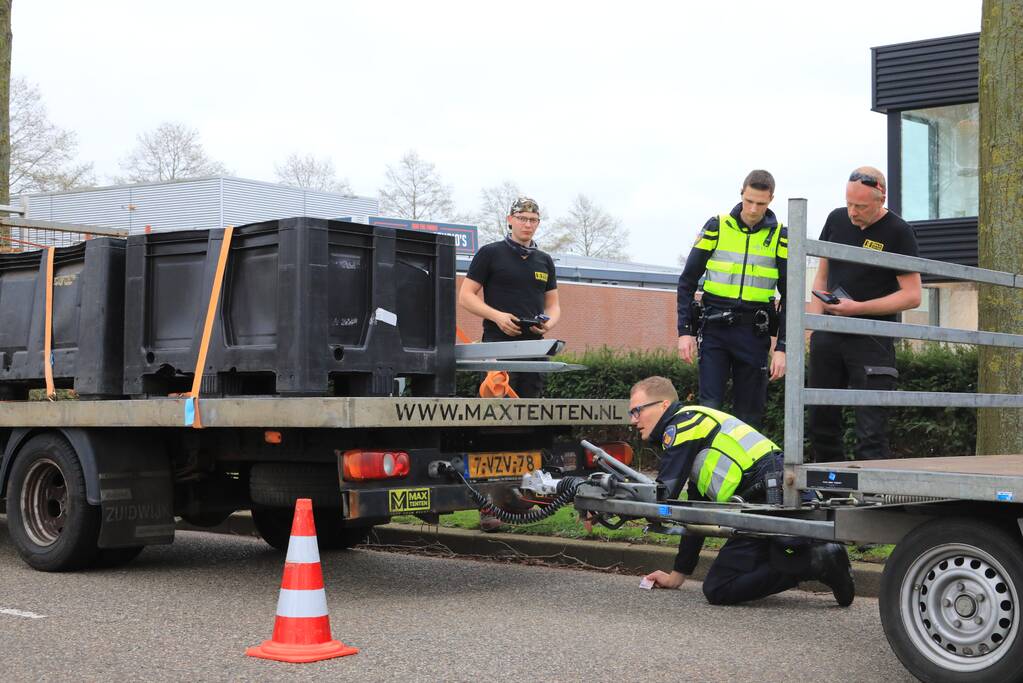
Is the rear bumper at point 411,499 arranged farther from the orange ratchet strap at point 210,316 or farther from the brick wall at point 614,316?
the brick wall at point 614,316

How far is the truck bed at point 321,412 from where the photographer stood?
19.4ft

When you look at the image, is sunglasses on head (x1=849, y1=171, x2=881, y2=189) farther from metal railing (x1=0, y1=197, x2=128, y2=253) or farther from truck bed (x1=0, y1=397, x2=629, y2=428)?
metal railing (x1=0, y1=197, x2=128, y2=253)

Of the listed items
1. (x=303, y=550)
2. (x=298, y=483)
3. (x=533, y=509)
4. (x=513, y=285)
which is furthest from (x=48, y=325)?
(x=303, y=550)

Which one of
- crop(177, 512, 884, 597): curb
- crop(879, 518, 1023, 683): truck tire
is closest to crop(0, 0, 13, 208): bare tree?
crop(177, 512, 884, 597): curb

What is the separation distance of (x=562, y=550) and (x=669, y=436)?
2154 mm

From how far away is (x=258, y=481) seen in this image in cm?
684

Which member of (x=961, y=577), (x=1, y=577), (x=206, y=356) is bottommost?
(x=1, y=577)

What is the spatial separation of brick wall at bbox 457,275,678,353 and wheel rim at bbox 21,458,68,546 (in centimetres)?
3081

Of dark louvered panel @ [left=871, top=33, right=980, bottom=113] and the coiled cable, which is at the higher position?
dark louvered panel @ [left=871, top=33, right=980, bottom=113]

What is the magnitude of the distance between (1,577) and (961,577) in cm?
543

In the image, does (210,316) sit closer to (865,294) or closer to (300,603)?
(300,603)

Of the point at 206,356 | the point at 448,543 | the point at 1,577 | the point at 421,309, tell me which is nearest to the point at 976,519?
the point at 421,309

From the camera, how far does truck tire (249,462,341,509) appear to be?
259 inches

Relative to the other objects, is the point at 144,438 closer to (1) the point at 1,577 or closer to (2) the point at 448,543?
(1) the point at 1,577
